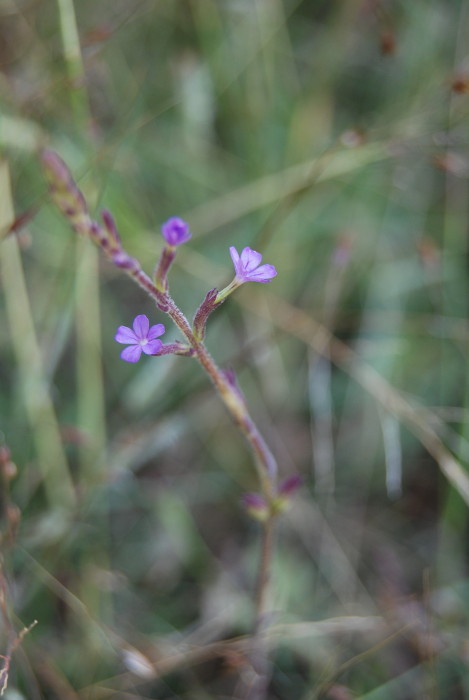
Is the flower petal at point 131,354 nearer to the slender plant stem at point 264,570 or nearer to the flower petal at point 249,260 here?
the flower petal at point 249,260

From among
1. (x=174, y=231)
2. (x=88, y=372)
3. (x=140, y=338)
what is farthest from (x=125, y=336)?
(x=88, y=372)

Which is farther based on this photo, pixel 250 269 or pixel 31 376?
pixel 31 376

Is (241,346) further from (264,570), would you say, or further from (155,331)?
(155,331)

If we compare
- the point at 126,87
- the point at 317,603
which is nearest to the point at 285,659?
the point at 317,603

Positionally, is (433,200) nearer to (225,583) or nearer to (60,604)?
(225,583)

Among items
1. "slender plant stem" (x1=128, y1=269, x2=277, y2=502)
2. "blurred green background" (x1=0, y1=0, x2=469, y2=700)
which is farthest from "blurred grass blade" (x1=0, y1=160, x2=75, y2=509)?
"slender plant stem" (x1=128, y1=269, x2=277, y2=502)
